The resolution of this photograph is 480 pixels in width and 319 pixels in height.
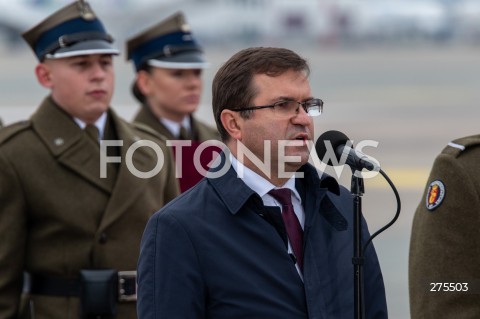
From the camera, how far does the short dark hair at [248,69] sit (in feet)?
11.8

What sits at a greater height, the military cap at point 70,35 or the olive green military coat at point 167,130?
the military cap at point 70,35

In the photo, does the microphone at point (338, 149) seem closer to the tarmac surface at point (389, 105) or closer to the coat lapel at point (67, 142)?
the coat lapel at point (67, 142)

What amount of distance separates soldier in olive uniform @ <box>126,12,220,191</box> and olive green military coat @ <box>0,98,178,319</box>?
145 centimetres

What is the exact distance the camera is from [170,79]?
7242 mm

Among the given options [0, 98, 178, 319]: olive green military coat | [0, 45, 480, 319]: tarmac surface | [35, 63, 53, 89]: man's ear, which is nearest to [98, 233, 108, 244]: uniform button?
[0, 98, 178, 319]: olive green military coat

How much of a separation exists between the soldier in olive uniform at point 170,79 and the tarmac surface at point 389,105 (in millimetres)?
2561

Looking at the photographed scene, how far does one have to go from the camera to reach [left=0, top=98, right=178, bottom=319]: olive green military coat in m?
4.92

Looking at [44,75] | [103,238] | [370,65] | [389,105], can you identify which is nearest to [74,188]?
[103,238]

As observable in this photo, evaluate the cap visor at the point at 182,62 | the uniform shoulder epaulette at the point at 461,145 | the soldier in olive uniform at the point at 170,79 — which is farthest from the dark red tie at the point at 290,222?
the cap visor at the point at 182,62

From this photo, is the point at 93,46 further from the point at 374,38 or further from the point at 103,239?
the point at 374,38

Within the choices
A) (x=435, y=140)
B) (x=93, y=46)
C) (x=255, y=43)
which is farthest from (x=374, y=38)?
(x=93, y=46)

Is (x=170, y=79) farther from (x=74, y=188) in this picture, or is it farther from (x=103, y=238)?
(x=103, y=238)

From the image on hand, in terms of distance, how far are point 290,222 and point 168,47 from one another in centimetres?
389

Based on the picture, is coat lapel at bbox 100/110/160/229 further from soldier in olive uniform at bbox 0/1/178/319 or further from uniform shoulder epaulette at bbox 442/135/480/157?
uniform shoulder epaulette at bbox 442/135/480/157
